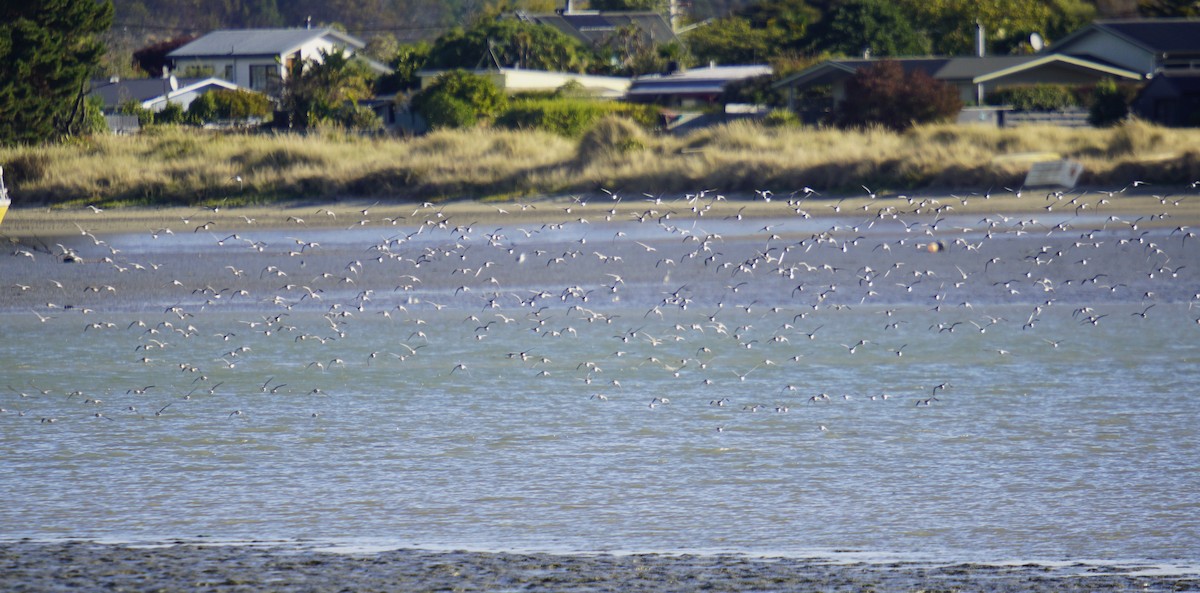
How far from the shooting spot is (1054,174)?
91.0ft

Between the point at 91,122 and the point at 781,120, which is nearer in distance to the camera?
the point at 91,122

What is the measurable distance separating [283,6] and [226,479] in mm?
156975

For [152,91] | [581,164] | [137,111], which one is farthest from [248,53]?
[581,164]

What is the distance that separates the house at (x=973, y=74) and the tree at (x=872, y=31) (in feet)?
49.5

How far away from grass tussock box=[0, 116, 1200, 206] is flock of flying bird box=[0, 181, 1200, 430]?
86.7 inches

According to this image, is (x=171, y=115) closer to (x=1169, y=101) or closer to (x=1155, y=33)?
(x=1169, y=101)

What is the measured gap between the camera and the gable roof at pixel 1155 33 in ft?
180

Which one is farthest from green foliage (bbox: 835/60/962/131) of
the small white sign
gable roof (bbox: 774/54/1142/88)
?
the small white sign

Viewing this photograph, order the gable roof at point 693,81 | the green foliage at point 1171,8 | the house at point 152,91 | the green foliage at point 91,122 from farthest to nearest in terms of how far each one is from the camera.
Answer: the green foliage at point 1171,8, the gable roof at point 693,81, the house at point 152,91, the green foliage at point 91,122

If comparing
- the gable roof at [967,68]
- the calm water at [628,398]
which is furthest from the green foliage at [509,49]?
the calm water at [628,398]

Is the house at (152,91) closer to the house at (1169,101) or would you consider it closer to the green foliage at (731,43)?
the green foliage at (731,43)

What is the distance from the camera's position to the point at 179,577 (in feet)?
24.6

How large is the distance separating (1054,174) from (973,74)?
24120 mm

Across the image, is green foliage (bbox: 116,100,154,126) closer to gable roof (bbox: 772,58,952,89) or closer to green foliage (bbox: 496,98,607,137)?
green foliage (bbox: 496,98,607,137)
